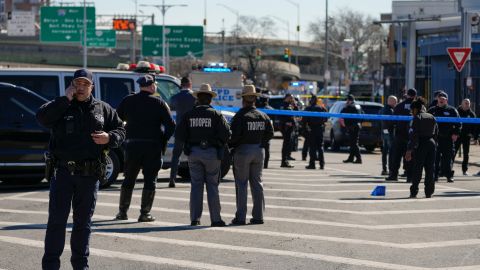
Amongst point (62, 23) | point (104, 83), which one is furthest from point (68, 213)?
point (62, 23)

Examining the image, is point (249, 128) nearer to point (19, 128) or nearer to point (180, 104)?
point (180, 104)

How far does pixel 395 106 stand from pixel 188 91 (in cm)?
573

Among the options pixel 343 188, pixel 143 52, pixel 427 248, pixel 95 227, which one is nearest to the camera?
pixel 427 248

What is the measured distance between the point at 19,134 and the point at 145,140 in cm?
431

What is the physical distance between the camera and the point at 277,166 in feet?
79.2

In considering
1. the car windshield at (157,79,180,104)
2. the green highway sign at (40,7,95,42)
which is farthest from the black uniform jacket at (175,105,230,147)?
the green highway sign at (40,7,95,42)

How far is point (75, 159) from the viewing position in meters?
8.33

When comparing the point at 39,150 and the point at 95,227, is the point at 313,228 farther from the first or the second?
the point at 39,150

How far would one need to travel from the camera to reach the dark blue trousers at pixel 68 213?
8.38 m

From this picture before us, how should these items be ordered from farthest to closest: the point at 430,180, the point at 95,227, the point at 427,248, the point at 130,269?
the point at 430,180 < the point at 95,227 < the point at 427,248 < the point at 130,269

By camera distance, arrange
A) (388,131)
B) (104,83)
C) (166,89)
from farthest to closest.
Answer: (388,131), (166,89), (104,83)

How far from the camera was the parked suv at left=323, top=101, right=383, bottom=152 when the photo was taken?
31.2m

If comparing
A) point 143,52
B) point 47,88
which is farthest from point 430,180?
point 143,52

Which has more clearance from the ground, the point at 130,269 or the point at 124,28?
the point at 124,28
